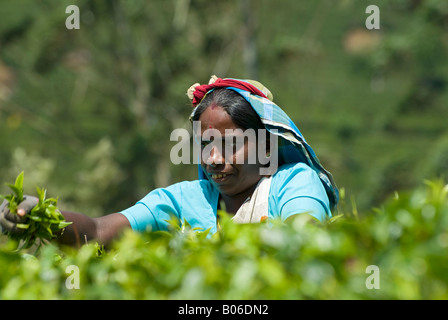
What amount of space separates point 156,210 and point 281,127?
21.0 inches

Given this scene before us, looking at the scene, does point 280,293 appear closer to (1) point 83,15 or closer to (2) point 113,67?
(1) point 83,15

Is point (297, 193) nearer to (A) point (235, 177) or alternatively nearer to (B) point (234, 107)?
(A) point (235, 177)

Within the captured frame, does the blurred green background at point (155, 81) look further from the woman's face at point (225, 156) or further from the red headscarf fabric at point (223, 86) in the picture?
the woman's face at point (225, 156)

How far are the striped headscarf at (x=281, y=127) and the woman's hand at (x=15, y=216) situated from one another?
38.6 inches

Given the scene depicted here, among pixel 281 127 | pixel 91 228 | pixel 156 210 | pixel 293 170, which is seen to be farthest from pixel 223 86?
pixel 91 228

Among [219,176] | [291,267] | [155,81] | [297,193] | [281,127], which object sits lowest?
[291,267]

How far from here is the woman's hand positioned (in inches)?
69.1

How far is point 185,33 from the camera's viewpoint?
17.4 m

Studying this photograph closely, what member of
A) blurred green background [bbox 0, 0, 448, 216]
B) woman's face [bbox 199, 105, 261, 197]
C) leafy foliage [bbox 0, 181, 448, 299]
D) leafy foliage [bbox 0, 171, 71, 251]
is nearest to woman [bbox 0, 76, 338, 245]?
woman's face [bbox 199, 105, 261, 197]

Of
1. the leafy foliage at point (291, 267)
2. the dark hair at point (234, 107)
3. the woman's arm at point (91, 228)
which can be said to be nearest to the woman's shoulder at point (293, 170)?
the dark hair at point (234, 107)

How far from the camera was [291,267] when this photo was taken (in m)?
1.08

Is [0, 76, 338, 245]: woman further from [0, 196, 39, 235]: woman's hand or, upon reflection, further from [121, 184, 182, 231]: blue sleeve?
[0, 196, 39, 235]: woman's hand

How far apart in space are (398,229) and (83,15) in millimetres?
16491
